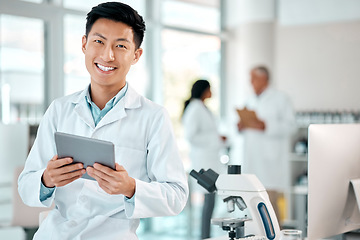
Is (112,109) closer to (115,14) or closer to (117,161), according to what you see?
(117,161)

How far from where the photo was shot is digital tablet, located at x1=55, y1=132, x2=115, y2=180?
1503 millimetres

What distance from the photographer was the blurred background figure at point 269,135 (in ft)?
17.2

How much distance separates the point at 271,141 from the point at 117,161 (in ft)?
12.0

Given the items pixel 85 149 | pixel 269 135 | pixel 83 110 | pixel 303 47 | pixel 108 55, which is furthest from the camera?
pixel 303 47

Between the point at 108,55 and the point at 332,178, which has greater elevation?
the point at 108,55

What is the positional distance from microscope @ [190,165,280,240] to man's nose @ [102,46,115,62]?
1.86ft

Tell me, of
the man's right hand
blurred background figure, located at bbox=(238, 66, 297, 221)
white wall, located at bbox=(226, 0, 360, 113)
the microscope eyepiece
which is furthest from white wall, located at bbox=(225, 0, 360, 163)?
the man's right hand

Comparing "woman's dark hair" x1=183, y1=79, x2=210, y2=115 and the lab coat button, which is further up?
"woman's dark hair" x1=183, y1=79, x2=210, y2=115

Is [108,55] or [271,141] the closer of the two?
[108,55]

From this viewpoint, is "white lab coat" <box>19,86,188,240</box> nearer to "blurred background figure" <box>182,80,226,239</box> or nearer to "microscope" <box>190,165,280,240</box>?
"microscope" <box>190,165,280,240</box>

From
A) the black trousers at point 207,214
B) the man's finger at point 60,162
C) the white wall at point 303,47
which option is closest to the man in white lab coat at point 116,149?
the man's finger at point 60,162

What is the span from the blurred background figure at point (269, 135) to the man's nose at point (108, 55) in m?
3.56

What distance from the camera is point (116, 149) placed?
180 centimetres

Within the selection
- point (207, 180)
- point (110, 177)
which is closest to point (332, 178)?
point (207, 180)
